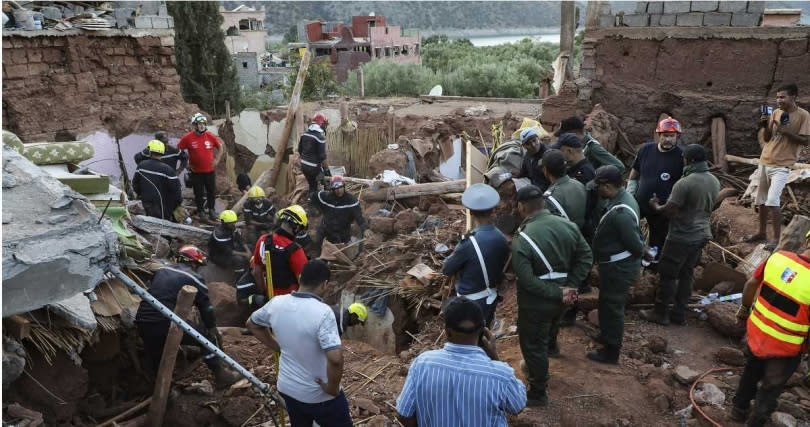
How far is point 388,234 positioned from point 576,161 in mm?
3428

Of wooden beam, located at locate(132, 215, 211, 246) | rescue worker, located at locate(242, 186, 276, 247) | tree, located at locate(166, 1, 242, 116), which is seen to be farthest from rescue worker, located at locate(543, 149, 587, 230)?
tree, located at locate(166, 1, 242, 116)

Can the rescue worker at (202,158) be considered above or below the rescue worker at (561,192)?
below

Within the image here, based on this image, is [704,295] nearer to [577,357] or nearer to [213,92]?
[577,357]

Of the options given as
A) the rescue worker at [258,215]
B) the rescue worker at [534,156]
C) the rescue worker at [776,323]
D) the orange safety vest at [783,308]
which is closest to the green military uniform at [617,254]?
the rescue worker at [776,323]

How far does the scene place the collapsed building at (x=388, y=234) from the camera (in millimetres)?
3979

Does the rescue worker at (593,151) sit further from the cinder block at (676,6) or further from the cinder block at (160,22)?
the cinder block at (160,22)

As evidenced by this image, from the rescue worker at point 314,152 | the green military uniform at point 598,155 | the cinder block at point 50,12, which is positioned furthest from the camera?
the cinder block at point 50,12

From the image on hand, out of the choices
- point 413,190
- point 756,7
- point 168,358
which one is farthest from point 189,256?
point 756,7

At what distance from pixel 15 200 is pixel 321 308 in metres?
2.16

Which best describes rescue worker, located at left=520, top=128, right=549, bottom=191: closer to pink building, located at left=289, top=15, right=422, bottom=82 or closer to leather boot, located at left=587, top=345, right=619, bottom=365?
leather boot, located at left=587, top=345, right=619, bottom=365

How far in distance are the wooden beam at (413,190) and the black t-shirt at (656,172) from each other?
3.42 m

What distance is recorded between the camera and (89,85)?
421 inches

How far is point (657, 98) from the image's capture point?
858 cm

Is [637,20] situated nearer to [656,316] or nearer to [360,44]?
[656,316]
